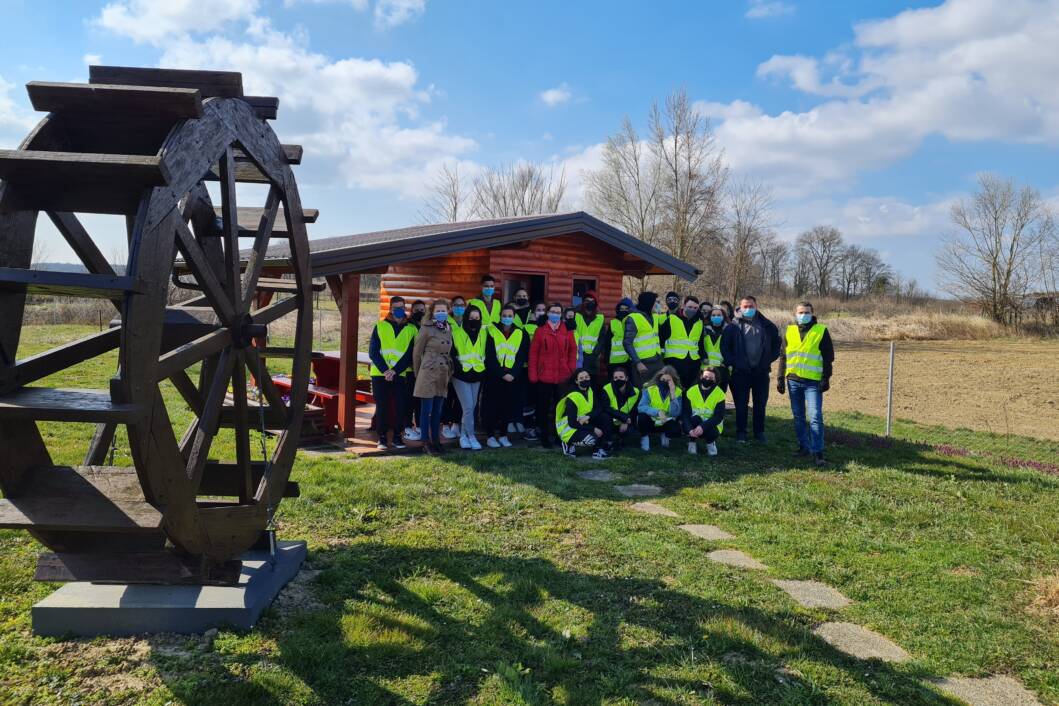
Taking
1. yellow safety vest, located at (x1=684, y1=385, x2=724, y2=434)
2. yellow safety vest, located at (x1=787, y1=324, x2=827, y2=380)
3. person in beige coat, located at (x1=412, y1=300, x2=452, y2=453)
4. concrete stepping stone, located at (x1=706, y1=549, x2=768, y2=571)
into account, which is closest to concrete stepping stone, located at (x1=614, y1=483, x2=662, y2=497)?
concrete stepping stone, located at (x1=706, y1=549, x2=768, y2=571)

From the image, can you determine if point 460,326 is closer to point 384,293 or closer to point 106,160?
point 384,293

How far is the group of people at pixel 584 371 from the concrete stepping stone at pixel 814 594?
13.7 feet

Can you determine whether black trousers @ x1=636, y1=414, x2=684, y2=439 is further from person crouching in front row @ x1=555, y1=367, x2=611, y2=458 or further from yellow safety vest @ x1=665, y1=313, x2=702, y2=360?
yellow safety vest @ x1=665, y1=313, x2=702, y2=360

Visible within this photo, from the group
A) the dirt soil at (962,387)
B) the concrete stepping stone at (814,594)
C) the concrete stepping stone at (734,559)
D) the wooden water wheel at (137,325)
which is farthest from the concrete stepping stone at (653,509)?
the dirt soil at (962,387)

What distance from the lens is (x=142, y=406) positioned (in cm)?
309

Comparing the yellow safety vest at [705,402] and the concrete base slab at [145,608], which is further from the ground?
the yellow safety vest at [705,402]

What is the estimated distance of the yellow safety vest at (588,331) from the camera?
10.1 meters

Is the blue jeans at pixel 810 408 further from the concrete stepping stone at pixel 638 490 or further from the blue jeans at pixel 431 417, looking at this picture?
the blue jeans at pixel 431 417

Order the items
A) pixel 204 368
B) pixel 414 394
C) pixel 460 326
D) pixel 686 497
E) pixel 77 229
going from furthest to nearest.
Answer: pixel 460 326 < pixel 414 394 < pixel 686 497 < pixel 204 368 < pixel 77 229

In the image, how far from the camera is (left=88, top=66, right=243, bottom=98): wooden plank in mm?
4094

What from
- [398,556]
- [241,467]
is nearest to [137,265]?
[241,467]

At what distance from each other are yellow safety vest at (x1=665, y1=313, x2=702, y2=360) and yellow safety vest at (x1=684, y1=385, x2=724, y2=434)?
0.62 metres

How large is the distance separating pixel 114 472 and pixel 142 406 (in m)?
0.83

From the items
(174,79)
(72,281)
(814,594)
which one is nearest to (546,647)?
(814,594)
